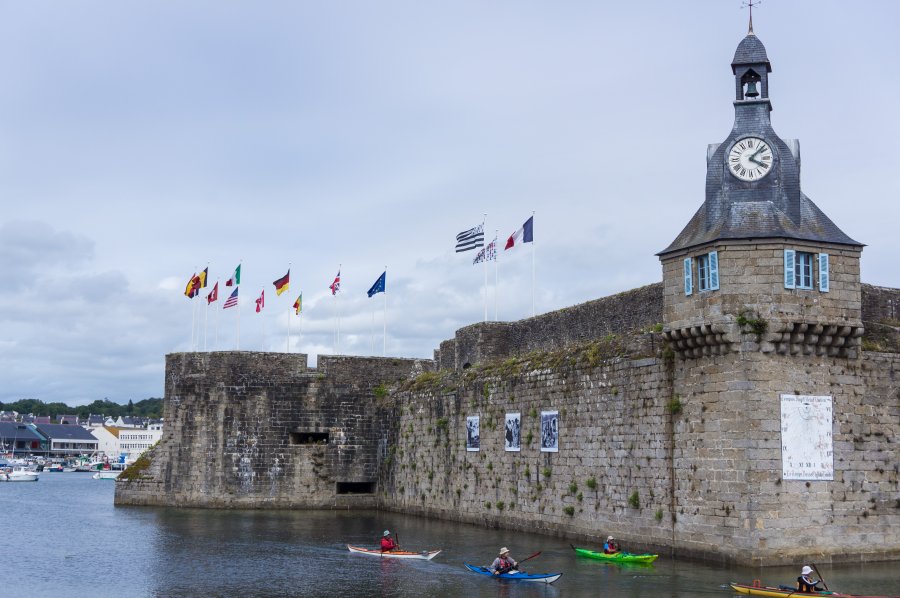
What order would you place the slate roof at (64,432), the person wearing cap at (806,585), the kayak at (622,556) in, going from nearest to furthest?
the person wearing cap at (806,585) < the kayak at (622,556) < the slate roof at (64,432)

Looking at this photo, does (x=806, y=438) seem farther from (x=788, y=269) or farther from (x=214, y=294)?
(x=214, y=294)

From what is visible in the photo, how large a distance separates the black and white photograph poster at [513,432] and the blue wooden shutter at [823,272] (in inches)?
483

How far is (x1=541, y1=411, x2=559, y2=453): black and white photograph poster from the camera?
32094mm

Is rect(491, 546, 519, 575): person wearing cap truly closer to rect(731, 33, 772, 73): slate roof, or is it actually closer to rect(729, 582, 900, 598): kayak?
rect(729, 582, 900, 598): kayak

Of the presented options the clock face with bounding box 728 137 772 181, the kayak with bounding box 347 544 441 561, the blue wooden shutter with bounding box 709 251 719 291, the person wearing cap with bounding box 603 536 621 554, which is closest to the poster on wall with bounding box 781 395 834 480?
the blue wooden shutter with bounding box 709 251 719 291

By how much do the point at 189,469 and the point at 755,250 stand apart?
29.5m

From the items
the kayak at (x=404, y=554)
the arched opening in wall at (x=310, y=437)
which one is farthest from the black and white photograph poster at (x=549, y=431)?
the arched opening in wall at (x=310, y=437)

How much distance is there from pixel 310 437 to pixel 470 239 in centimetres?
1252

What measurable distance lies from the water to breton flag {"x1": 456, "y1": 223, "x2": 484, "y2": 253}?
11.5 m

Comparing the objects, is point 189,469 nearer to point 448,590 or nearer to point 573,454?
point 573,454

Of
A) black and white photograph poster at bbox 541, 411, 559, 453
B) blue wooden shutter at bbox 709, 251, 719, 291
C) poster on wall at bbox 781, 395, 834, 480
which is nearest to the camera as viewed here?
poster on wall at bbox 781, 395, 834, 480

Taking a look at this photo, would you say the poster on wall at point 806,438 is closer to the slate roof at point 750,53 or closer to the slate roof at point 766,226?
the slate roof at point 766,226

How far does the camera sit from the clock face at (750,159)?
26.2m

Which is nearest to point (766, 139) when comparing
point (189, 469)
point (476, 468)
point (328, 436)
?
point (476, 468)
